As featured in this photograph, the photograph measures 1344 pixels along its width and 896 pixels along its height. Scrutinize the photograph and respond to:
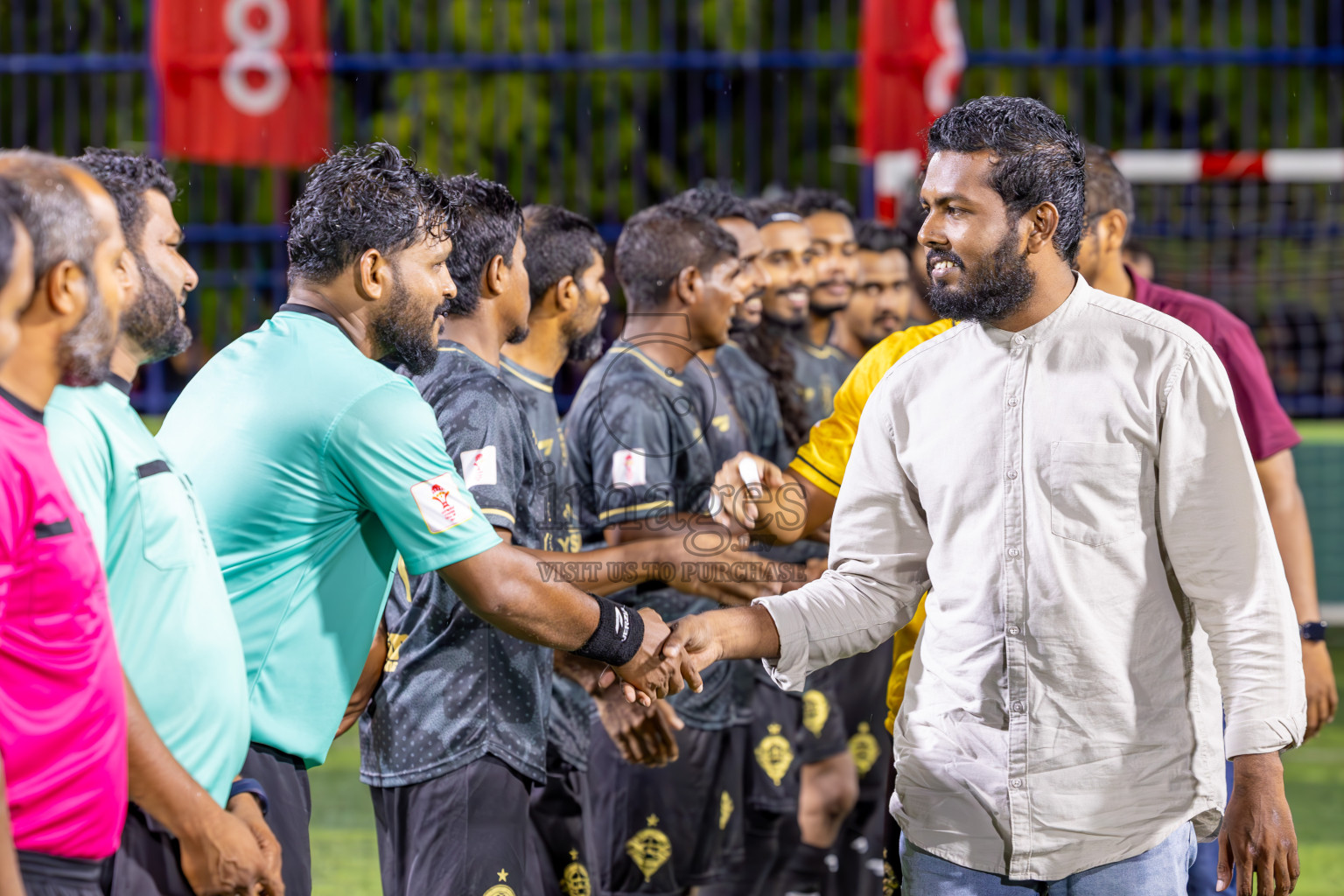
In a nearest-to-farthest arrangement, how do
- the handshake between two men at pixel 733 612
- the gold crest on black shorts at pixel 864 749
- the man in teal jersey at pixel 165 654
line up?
the man in teal jersey at pixel 165 654 → the handshake between two men at pixel 733 612 → the gold crest on black shorts at pixel 864 749

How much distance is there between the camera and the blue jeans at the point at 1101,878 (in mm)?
2455

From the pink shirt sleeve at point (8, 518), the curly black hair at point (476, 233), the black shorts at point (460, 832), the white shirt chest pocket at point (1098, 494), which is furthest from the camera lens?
the curly black hair at point (476, 233)

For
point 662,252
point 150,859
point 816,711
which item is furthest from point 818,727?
point 150,859

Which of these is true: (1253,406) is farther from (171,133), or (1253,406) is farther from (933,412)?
(171,133)

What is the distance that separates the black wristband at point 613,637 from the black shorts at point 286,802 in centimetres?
62

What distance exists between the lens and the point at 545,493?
3527 mm

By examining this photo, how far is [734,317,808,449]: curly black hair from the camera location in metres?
5.96

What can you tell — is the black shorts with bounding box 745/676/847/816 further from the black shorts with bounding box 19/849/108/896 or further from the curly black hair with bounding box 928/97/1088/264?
the black shorts with bounding box 19/849/108/896

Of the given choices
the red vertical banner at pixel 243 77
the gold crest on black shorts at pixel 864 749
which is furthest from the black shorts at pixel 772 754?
the red vertical banner at pixel 243 77

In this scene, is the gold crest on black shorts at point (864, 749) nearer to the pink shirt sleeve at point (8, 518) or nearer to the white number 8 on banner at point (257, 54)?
the pink shirt sleeve at point (8, 518)

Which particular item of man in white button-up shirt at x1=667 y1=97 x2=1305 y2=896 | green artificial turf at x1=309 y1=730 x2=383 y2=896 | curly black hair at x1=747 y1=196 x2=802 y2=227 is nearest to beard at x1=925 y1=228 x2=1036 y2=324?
man in white button-up shirt at x1=667 y1=97 x2=1305 y2=896

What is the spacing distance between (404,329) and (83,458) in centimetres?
92

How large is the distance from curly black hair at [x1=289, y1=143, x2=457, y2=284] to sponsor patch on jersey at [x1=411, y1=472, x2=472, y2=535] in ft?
1.75

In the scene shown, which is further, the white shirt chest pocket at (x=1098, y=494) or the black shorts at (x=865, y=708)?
the black shorts at (x=865, y=708)
